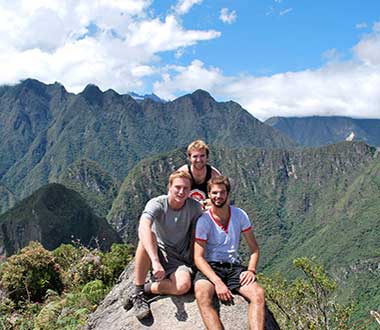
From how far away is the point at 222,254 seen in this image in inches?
298

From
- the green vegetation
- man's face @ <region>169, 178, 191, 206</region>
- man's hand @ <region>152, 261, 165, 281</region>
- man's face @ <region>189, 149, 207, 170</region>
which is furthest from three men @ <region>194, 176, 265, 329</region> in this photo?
the green vegetation

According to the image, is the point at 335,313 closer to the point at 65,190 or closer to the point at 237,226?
the point at 237,226

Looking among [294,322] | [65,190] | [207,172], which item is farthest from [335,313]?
[65,190]

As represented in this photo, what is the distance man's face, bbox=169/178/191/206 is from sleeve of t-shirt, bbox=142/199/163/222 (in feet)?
0.89

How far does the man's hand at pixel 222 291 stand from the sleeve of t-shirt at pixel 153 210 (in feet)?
4.76

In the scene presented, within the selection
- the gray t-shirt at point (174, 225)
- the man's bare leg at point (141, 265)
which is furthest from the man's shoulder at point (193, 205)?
the man's bare leg at point (141, 265)

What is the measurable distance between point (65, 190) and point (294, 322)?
126305mm

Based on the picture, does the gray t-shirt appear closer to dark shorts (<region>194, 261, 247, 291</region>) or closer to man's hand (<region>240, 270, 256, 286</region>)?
dark shorts (<region>194, 261, 247, 291</region>)

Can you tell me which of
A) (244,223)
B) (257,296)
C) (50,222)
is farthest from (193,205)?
(50,222)

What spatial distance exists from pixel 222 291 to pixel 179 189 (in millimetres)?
1732

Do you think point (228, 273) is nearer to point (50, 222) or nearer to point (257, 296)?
point (257, 296)

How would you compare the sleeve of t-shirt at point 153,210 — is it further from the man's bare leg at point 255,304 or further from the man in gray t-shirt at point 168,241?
the man's bare leg at point 255,304

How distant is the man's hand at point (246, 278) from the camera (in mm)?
7348

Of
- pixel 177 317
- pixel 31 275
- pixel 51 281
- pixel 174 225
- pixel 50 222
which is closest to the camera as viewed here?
pixel 177 317
